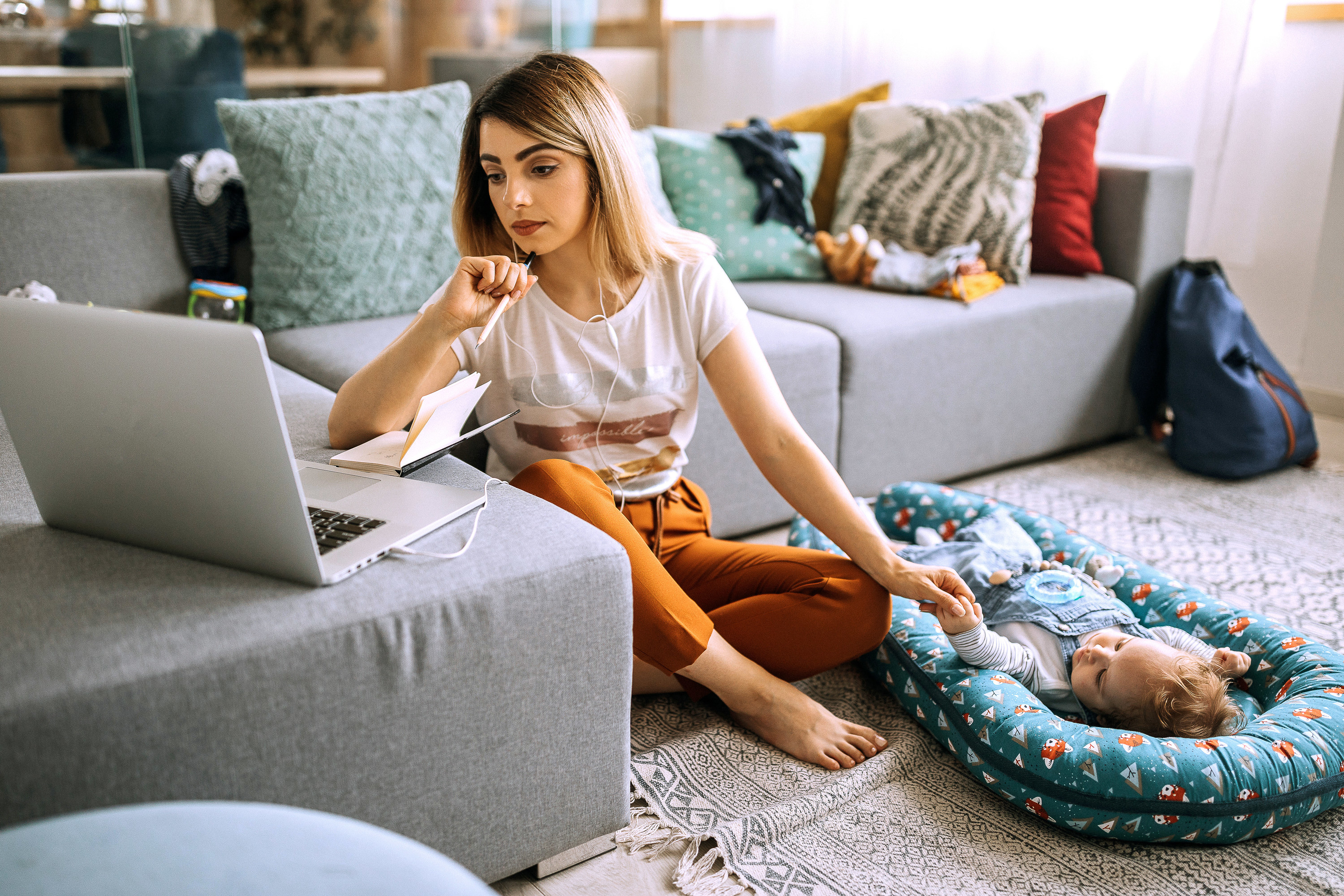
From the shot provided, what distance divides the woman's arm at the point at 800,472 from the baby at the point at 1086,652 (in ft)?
0.15

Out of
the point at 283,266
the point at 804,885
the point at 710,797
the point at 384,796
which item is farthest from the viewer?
the point at 283,266

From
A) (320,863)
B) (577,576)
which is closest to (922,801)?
(577,576)

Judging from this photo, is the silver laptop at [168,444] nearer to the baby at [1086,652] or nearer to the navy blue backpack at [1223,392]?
the baby at [1086,652]

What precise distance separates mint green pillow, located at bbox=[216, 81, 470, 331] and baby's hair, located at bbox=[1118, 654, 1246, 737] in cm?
155

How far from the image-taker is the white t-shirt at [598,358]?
57.1 inches

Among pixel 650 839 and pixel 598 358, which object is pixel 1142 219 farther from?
pixel 650 839

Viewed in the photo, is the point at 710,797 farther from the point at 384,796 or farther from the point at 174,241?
the point at 174,241

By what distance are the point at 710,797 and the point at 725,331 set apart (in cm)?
63

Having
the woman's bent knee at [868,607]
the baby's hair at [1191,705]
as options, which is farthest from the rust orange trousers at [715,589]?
the baby's hair at [1191,705]

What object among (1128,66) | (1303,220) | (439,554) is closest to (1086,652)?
(439,554)

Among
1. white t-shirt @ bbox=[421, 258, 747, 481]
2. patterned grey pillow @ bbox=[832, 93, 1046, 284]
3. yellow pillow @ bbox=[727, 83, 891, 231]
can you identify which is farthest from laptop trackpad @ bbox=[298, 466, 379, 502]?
yellow pillow @ bbox=[727, 83, 891, 231]

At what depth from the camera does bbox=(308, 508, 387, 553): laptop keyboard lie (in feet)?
3.45

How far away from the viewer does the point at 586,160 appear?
1.36 meters

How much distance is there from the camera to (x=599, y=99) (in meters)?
1.37
